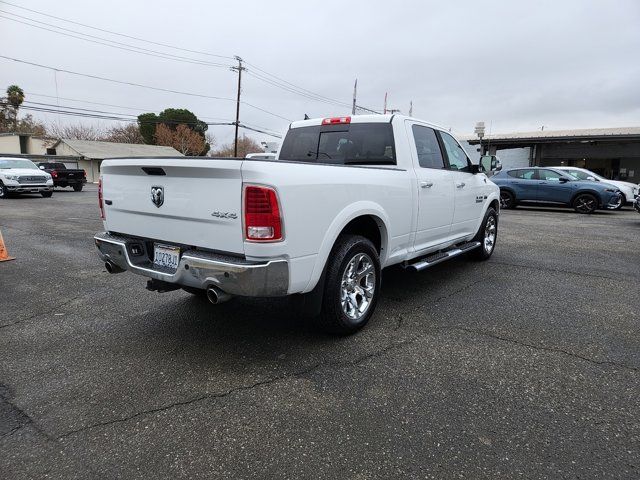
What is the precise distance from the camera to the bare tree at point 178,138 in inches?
2376

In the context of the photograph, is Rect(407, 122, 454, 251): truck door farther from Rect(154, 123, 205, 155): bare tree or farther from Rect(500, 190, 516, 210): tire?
Rect(154, 123, 205, 155): bare tree

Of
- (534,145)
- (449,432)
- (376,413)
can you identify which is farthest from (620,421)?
(534,145)

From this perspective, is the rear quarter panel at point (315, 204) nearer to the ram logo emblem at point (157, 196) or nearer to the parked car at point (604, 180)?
the ram logo emblem at point (157, 196)

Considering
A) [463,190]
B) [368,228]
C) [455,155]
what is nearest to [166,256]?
[368,228]

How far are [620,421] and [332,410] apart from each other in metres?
1.68

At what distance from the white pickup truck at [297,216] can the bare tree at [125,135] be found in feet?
218

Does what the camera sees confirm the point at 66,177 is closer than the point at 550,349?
No

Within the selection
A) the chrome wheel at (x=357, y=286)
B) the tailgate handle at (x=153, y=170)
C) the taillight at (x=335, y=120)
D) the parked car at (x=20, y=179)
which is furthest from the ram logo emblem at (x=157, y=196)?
the parked car at (x=20, y=179)

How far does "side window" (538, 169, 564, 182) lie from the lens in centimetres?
1503

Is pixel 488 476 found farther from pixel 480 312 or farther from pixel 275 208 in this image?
pixel 480 312

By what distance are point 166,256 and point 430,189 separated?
280 centimetres

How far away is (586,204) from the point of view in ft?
47.9

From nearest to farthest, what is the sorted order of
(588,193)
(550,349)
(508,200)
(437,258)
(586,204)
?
(550,349) → (437,258) → (588,193) → (586,204) → (508,200)

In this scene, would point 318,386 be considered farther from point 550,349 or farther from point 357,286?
point 550,349
